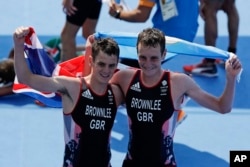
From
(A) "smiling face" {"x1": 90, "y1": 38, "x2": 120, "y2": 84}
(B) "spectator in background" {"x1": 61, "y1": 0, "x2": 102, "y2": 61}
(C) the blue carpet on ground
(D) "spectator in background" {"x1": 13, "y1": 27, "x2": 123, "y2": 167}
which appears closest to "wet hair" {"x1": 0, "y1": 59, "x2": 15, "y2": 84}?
(C) the blue carpet on ground

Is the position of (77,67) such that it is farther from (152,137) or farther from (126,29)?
(126,29)

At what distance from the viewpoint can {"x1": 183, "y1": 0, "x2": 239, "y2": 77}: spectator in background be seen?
313 inches

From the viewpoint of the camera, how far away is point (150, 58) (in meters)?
4.21

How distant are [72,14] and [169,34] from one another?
1468mm

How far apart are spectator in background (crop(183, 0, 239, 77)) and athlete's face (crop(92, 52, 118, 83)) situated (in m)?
3.85

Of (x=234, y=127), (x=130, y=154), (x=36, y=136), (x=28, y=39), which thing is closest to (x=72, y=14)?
(x=36, y=136)

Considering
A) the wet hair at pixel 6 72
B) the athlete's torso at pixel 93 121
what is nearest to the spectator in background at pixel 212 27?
the wet hair at pixel 6 72

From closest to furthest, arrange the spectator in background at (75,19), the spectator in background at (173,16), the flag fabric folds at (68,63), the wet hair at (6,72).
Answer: the flag fabric folds at (68,63) → the spectator in background at (173,16) → the spectator in background at (75,19) → the wet hair at (6,72)

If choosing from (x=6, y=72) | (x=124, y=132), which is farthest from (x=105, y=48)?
(x=6, y=72)

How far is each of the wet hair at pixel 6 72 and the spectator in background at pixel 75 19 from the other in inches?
23.4

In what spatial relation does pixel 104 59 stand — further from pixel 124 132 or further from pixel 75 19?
pixel 75 19

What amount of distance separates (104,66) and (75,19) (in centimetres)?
322

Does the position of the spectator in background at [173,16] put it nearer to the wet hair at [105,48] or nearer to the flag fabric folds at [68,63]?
the flag fabric folds at [68,63]

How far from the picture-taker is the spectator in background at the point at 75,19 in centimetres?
729
